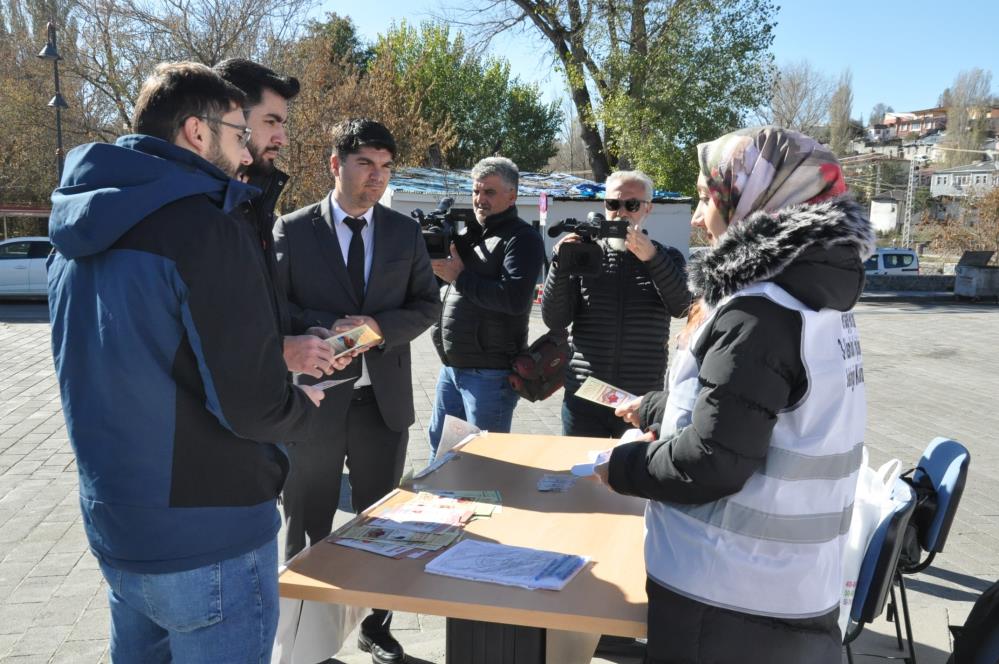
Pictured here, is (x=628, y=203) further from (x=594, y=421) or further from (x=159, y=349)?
(x=159, y=349)

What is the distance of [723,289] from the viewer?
186cm

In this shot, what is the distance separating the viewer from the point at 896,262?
2516 cm

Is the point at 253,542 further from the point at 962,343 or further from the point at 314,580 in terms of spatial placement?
the point at 962,343

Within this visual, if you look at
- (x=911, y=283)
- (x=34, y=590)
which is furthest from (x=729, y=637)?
(x=911, y=283)

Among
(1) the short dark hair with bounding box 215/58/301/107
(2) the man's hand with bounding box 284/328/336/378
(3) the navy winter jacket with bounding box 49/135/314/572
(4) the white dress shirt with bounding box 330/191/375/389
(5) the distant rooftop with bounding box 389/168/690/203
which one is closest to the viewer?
(3) the navy winter jacket with bounding box 49/135/314/572

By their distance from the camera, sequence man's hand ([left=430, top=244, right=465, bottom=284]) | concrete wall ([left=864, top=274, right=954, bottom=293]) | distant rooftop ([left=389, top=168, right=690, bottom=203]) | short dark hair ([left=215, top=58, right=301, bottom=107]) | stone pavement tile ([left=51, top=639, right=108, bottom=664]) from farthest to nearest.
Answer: distant rooftop ([left=389, top=168, right=690, bottom=203]) < concrete wall ([left=864, top=274, right=954, bottom=293]) < man's hand ([left=430, top=244, right=465, bottom=284]) < stone pavement tile ([left=51, top=639, right=108, bottom=664]) < short dark hair ([left=215, top=58, right=301, bottom=107])

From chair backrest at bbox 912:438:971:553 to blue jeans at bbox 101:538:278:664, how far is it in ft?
7.59

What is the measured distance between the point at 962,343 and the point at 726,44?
A: 11734 millimetres

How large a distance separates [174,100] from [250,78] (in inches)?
36.4

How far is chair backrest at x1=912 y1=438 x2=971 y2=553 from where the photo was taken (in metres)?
2.86

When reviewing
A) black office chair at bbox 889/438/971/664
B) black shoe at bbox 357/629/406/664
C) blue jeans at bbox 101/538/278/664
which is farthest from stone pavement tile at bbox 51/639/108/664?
black office chair at bbox 889/438/971/664

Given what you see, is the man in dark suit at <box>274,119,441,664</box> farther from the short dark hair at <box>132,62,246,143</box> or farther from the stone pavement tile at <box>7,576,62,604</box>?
the short dark hair at <box>132,62,246,143</box>

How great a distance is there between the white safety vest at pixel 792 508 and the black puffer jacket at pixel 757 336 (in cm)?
3

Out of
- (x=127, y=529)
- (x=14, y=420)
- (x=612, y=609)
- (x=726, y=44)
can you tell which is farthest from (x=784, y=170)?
(x=726, y=44)
